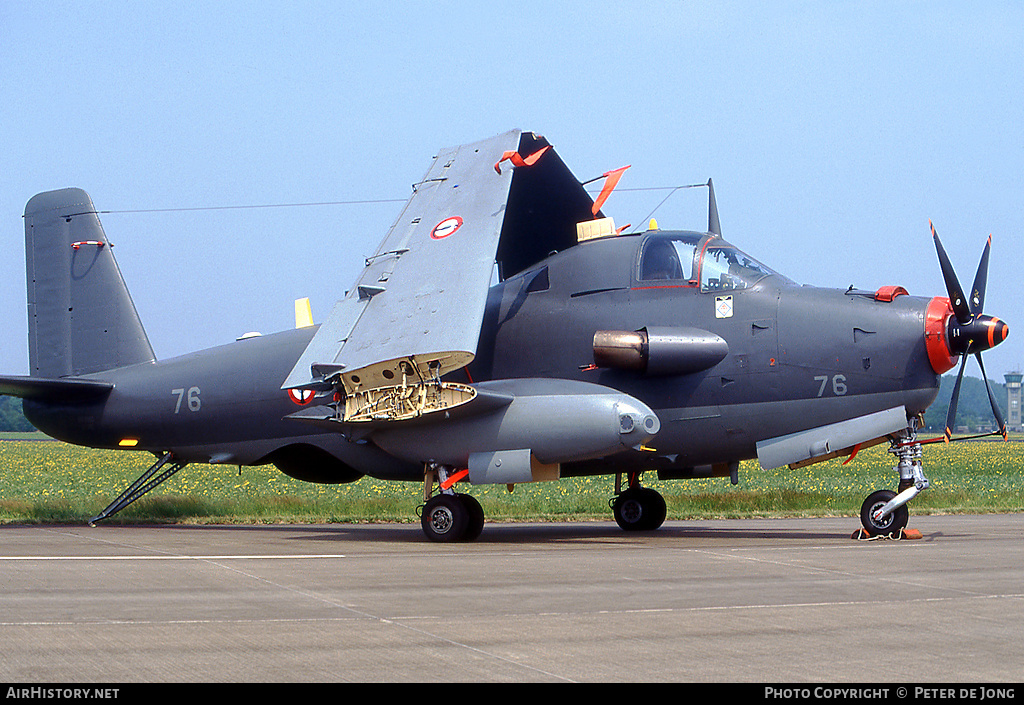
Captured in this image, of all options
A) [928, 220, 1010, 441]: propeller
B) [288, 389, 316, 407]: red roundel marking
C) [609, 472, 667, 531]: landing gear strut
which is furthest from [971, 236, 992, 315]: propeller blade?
[288, 389, 316, 407]: red roundel marking

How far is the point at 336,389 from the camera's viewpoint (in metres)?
14.6

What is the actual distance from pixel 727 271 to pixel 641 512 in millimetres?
4384

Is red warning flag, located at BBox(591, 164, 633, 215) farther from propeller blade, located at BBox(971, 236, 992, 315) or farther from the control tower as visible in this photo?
the control tower

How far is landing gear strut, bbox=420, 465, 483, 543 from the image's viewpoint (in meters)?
14.5

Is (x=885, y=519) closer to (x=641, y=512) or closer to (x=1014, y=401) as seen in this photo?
(x=641, y=512)

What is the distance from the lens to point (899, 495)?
1378 centimetres

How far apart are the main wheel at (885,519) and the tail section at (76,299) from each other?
12347 mm

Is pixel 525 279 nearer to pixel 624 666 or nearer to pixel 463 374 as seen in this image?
pixel 463 374

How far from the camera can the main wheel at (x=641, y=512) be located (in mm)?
17094

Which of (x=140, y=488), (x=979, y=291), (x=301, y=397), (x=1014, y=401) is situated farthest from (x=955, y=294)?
(x=1014, y=401)

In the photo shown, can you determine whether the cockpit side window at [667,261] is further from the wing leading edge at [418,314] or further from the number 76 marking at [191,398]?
the number 76 marking at [191,398]

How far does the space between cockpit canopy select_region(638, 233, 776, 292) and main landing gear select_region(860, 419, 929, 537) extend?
9.59ft

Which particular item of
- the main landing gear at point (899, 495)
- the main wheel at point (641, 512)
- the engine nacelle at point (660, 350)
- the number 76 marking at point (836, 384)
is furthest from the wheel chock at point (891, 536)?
the main wheel at point (641, 512)

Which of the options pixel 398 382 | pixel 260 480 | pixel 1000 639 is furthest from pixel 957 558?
pixel 260 480
